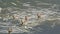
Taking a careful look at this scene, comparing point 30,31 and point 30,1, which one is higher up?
point 30,1

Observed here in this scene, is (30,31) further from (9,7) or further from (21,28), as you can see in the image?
(9,7)

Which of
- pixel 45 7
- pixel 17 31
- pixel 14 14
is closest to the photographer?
pixel 17 31

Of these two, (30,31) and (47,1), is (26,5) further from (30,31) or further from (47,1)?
(30,31)

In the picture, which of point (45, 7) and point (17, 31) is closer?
point (17, 31)

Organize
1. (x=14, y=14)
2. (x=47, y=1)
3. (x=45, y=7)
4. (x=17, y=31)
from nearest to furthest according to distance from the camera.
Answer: (x=17, y=31), (x=14, y=14), (x=45, y=7), (x=47, y=1)

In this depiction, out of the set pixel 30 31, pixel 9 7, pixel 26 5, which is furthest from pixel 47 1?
pixel 30 31

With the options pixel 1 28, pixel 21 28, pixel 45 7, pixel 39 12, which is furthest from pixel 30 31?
pixel 45 7
